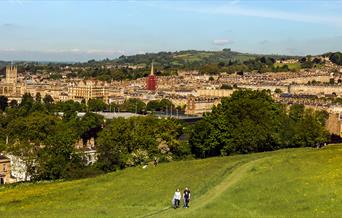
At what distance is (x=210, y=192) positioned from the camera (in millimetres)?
34562

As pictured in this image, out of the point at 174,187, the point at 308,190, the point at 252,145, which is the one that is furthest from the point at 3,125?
the point at 308,190

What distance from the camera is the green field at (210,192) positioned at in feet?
100

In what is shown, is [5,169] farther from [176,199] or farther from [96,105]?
[96,105]

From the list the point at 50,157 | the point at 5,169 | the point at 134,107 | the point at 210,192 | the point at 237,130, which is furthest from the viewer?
the point at 134,107

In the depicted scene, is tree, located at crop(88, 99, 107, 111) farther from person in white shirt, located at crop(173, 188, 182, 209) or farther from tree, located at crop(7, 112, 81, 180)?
person in white shirt, located at crop(173, 188, 182, 209)

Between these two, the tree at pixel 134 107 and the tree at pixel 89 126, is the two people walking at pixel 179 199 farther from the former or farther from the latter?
the tree at pixel 134 107

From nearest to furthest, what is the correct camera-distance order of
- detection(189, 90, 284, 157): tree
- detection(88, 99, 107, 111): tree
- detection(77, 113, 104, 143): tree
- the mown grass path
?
the mown grass path → detection(189, 90, 284, 157): tree → detection(77, 113, 104, 143): tree → detection(88, 99, 107, 111): tree

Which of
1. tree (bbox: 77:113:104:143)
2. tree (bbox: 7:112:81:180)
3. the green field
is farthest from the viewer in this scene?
tree (bbox: 77:113:104:143)

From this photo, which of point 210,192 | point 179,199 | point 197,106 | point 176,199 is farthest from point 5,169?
point 197,106

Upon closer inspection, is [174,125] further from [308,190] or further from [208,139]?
[308,190]

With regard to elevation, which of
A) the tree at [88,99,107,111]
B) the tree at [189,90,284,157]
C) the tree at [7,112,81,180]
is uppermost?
the tree at [189,90,284,157]

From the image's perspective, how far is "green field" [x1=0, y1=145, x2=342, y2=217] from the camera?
30516 mm

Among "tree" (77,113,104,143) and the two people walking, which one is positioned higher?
the two people walking

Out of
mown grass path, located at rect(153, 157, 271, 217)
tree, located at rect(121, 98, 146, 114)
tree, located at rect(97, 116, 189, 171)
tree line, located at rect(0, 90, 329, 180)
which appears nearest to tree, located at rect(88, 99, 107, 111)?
tree, located at rect(121, 98, 146, 114)
